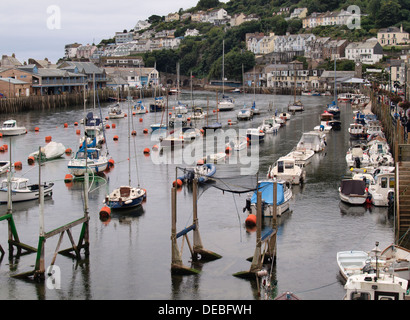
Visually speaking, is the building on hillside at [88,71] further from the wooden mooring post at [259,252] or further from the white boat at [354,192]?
the wooden mooring post at [259,252]

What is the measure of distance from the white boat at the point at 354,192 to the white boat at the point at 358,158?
31.4ft

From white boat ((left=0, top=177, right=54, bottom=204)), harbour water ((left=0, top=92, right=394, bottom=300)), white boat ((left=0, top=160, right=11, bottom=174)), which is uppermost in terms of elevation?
white boat ((left=0, top=160, right=11, bottom=174))

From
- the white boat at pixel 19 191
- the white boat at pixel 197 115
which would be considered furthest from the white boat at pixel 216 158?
the white boat at pixel 197 115

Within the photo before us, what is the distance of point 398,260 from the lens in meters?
23.5

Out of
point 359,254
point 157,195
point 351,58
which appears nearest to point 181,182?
point 157,195

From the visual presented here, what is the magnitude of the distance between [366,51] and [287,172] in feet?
422

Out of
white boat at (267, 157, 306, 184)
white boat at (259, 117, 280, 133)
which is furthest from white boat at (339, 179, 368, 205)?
white boat at (259, 117, 280, 133)

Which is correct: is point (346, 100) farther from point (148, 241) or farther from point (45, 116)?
point (148, 241)

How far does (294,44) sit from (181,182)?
6033 inches

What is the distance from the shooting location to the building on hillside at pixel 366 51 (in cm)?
16125

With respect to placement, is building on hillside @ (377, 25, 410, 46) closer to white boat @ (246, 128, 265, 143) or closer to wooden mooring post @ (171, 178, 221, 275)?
white boat @ (246, 128, 265, 143)

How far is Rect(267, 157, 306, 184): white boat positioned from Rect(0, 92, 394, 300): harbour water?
920 mm

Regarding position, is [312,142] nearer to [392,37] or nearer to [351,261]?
[351,261]

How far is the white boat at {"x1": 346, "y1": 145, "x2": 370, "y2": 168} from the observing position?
47.1 m
